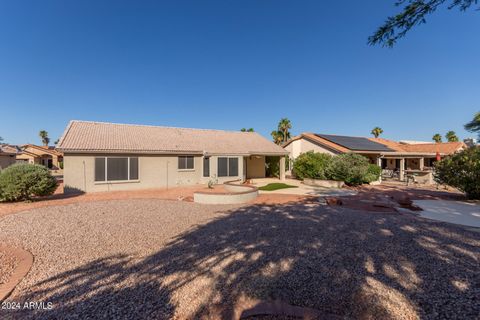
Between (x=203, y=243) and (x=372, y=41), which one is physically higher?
(x=372, y=41)

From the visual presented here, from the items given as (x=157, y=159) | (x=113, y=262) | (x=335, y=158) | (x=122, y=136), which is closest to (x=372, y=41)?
(x=113, y=262)

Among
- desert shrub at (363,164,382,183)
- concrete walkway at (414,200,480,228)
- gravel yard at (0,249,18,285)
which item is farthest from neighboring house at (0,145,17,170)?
desert shrub at (363,164,382,183)

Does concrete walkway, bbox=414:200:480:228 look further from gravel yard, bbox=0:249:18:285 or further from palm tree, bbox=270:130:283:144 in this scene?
palm tree, bbox=270:130:283:144

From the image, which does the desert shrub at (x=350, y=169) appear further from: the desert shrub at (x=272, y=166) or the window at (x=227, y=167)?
the window at (x=227, y=167)

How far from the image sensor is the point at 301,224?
7.25 m

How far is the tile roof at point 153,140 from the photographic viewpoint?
1484 cm

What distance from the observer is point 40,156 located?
35.1m

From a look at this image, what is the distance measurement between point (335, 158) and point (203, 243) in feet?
49.3

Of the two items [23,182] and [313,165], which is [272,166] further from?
[23,182]

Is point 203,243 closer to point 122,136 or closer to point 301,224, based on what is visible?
point 301,224

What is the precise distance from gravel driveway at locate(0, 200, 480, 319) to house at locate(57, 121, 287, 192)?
269 inches

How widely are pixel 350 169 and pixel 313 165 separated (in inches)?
131

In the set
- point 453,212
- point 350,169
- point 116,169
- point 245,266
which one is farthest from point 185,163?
point 453,212

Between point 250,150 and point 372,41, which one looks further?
point 250,150
